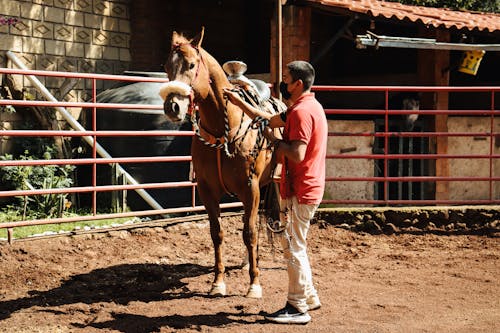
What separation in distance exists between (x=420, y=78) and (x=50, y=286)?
7535mm

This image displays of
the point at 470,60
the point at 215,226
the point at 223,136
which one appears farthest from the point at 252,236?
the point at 470,60

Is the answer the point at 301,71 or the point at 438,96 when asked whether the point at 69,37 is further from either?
the point at 301,71

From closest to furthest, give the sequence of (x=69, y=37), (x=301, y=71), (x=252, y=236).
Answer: (x=301, y=71) < (x=252, y=236) < (x=69, y=37)

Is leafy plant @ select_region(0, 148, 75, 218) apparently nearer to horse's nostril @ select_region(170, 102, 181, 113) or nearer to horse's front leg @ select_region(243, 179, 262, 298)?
horse's front leg @ select_region(243, 179, 262, 298)

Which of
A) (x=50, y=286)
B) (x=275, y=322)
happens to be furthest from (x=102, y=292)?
(x=275, y=322)

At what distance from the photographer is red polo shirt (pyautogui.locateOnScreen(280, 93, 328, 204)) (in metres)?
4.58

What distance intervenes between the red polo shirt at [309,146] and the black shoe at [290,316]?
0.81 metres

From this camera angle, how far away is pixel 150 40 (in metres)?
11.7

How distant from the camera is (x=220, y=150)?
549cm

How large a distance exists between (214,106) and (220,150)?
379 millimetres

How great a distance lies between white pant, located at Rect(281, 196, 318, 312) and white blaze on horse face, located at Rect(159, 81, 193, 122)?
1068 millimetres

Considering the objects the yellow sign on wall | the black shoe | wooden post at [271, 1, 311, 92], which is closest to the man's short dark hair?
the black shoe

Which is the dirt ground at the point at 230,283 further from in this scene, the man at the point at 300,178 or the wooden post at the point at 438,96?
the wooden post at the point at 438,96

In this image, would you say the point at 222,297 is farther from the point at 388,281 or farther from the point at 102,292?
the point at 388,281
